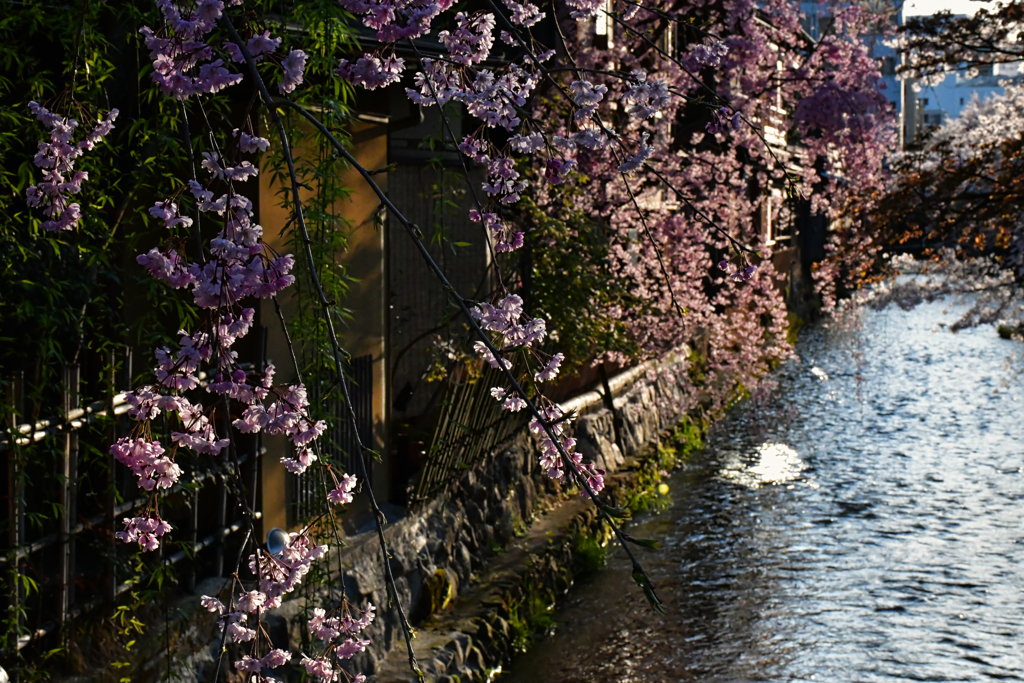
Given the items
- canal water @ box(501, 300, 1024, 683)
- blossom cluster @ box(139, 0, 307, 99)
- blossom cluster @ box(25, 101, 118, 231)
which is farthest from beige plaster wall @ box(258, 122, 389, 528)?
blossom cluster @ box(139, 0, 307, 99)

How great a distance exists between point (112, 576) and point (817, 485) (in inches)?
356

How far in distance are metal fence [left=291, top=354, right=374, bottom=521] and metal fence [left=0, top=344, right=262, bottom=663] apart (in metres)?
0.77

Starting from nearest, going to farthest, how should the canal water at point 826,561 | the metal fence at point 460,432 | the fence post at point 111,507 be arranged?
1. the fence post at point 111,507
2. the canal water at point 826,561
3. the metal fence at point 460,432

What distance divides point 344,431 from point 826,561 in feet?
15.8

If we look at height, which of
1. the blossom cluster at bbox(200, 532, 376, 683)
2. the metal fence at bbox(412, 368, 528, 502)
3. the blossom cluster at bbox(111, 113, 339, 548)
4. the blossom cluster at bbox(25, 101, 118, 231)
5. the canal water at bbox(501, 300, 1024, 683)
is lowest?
the canal water at bbox(501, 300, 1024, 683)

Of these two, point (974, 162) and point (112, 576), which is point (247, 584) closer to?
point (112, 576)

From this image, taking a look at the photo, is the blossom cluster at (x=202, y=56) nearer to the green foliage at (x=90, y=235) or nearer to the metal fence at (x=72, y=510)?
the green foliage at (x=90, y=235)

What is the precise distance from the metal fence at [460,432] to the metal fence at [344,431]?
1.62ft

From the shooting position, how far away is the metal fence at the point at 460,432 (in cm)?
750

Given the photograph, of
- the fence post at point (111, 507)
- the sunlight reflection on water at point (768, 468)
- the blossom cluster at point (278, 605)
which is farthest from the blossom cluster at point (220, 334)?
the sunlight reflection on water at point (768, 468)

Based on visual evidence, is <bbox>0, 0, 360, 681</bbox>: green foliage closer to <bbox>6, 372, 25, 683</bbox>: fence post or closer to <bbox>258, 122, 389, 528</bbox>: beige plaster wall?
<bbox>6, 372, 25, 683</bbox>: fence post

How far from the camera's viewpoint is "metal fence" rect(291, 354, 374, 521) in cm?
593

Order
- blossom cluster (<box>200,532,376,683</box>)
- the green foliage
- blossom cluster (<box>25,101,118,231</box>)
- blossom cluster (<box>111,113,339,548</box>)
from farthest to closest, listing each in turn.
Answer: the green foliage
blossom cluster (<box>25,101,118,231</box>)
blossom cluster (<box>200,532,376,683</box>)
blossom cluster (<box>111,113,339,548</box>)

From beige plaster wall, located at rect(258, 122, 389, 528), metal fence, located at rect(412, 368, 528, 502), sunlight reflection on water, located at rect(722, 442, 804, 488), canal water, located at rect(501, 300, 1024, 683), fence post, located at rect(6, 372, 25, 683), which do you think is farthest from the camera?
sunlight reflection on water, located at rect(722, 442, 804, 488)
